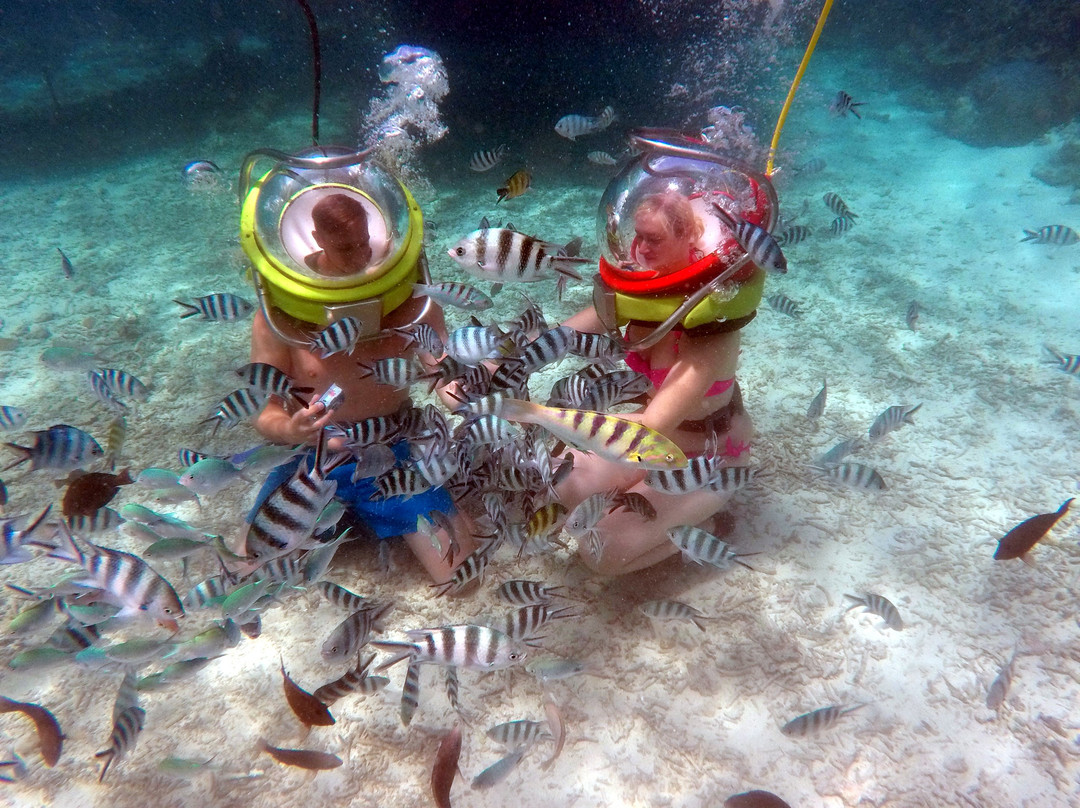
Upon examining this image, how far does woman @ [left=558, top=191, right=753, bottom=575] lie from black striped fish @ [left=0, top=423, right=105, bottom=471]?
101 inches

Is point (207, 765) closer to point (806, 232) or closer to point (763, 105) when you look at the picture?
point (806, 232)

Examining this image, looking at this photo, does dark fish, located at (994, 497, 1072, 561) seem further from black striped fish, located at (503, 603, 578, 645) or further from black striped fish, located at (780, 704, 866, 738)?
black striped fish, located at (503, 603, 578, 645)

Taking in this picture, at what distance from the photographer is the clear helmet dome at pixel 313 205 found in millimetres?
2742

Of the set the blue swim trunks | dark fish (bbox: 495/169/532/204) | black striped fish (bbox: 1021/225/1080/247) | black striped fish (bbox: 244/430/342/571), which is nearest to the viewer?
black striped fish (bbox: 244/430/342/571)

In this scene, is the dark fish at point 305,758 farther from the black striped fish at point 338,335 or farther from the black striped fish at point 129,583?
the black striped fish at point 338,335

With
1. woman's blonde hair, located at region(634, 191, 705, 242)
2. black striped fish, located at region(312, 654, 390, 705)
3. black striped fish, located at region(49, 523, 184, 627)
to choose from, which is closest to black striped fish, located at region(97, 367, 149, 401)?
black striped fish, located at region(49, 523, 184, 627)

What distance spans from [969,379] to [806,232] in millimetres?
2207

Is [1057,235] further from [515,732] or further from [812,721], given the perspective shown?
[515,732]

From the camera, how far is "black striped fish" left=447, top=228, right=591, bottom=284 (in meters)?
2.47

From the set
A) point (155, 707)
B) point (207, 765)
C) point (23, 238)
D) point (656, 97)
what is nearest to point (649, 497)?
point (207, 765)

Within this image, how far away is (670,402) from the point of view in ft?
8.77

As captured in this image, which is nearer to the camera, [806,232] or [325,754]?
[325,754]

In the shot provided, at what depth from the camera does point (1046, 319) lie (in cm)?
613

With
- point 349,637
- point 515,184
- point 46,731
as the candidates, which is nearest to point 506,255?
point 349,637
